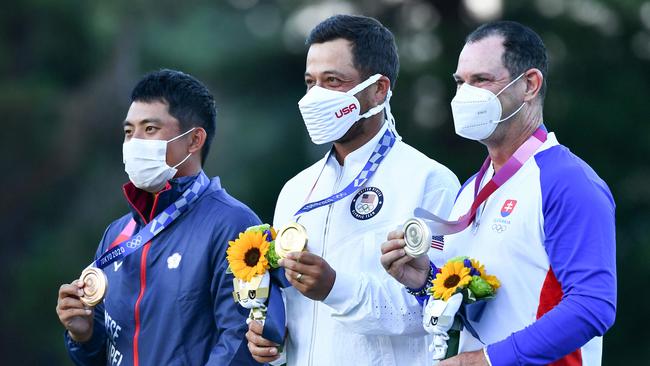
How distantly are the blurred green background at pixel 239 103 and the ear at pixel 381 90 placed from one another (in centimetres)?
1006

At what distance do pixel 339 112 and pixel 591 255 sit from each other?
4.84ft

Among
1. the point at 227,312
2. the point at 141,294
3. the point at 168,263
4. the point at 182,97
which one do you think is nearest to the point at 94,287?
the point at 141,294

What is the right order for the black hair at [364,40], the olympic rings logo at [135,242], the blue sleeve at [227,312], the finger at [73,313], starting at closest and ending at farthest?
the blue sleeve at [227,312] → the black hair at [364,40] → the finger at [73,313] → the olympic rings logo at [135,242]

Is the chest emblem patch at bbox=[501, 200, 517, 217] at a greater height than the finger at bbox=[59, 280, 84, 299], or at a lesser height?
greater

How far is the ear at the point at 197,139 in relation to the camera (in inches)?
256

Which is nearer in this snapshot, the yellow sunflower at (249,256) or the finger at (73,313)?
the yellow sunflower at (249,256)

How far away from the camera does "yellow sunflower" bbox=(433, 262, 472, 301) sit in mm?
5074

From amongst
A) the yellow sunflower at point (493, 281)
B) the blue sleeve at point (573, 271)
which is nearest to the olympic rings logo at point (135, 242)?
the yellow sunflower at point (493, 281)

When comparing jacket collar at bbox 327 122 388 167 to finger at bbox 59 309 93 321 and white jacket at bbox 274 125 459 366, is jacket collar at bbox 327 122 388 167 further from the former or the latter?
finger at bbox 59 309 93 321

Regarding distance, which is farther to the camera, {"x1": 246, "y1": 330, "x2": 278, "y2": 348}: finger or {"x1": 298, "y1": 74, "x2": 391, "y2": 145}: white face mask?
{"x1": 298, "y1": 74, "x2": 391, "y2": 145}: white face mask

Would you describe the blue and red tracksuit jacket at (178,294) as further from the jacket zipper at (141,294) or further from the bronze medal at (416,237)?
the bronze medal at (416,237)

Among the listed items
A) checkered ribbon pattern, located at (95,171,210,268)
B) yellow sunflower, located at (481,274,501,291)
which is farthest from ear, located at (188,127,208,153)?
yellow sunflower, located at (481,274,501,291)

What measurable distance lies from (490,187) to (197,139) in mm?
1849

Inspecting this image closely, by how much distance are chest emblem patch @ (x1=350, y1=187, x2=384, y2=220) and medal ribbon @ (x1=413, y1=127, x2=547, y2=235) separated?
0.37 meters
